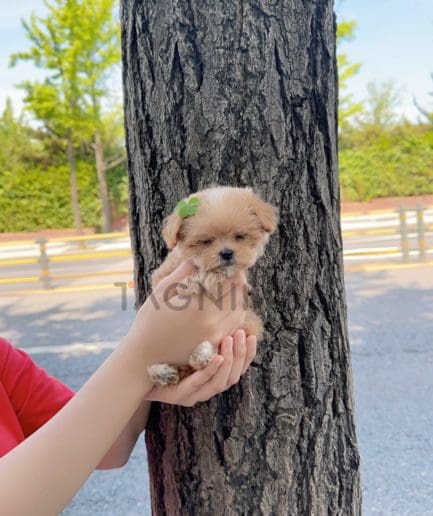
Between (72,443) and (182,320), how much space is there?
227 mm

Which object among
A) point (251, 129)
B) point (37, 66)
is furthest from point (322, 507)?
point (37, 66)

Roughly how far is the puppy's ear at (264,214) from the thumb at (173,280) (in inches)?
4.6

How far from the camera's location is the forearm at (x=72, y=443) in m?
0.71

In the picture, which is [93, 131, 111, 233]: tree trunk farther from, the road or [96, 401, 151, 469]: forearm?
[96, 401, 151, 469]: forearm

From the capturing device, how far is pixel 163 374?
780mm

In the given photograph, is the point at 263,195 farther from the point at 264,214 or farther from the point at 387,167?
the point at 387,167

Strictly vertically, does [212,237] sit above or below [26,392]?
above

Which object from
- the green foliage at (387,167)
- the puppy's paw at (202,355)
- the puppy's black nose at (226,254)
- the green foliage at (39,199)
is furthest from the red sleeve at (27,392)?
the green foliage at (39,199)

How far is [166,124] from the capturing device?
0.92 meters

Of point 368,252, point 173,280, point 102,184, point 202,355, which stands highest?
point 102,184

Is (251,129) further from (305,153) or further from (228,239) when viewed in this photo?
(228,239)

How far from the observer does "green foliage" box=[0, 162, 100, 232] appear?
1384cm

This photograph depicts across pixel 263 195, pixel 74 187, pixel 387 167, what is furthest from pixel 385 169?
pixel 263 195

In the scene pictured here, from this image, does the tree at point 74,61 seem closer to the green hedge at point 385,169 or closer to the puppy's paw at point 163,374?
the green hedge at point 385,169
